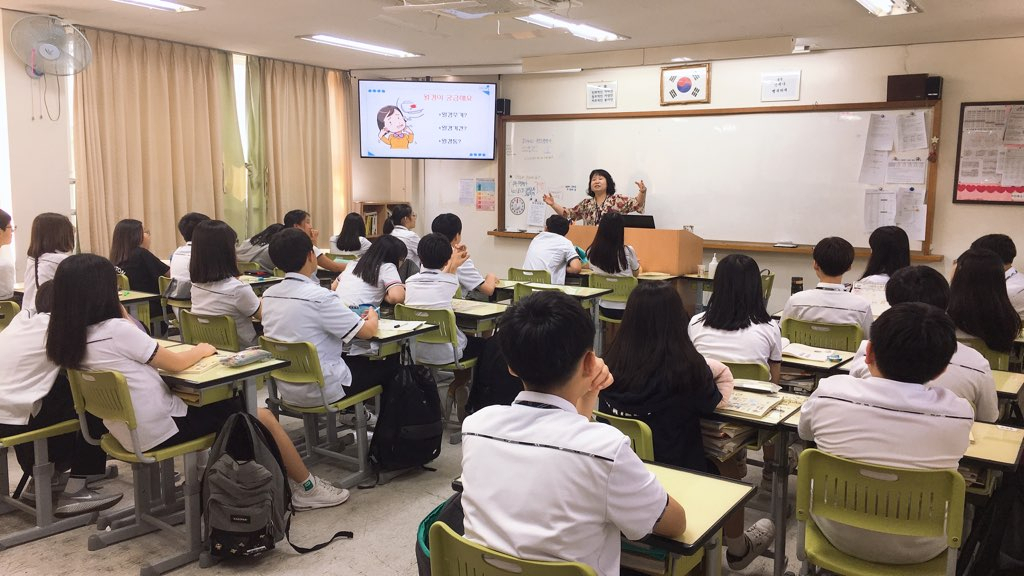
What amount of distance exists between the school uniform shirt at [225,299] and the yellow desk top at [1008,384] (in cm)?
341

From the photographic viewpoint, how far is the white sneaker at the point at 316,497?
11.5ft

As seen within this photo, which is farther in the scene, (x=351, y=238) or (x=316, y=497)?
(x=351, y=238)

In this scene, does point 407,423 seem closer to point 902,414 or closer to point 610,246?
point 902,414

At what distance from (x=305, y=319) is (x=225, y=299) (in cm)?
74

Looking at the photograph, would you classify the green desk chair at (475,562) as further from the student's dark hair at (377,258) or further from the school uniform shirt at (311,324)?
the student's dark hair at (377,258)

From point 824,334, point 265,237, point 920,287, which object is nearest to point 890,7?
point 824,334

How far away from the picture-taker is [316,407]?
3.57m

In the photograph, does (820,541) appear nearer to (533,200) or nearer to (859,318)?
(859,318)

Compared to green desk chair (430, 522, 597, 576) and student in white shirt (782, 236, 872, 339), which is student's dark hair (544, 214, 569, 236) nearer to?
student in white shirt (782, 236, 872, 339)

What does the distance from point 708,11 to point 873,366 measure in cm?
406

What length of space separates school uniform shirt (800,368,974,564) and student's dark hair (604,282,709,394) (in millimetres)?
418

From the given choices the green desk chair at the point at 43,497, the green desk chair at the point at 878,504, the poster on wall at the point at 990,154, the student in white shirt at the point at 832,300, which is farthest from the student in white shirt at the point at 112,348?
the poster on wall at the point at 990,154

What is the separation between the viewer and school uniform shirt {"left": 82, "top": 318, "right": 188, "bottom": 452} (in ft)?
9.25

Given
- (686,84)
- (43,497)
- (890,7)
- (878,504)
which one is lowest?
(43,497)
